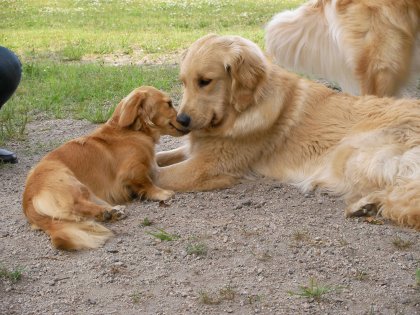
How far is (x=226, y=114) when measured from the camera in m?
5.86

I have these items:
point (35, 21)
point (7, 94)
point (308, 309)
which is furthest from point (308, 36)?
point (35, 21)

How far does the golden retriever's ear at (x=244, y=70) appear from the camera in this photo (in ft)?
18.7

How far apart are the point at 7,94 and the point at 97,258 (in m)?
2.96

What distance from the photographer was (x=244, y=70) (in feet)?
18.7

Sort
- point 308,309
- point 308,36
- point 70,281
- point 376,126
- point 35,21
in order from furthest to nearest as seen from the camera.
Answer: point 35,21 → point 308,36 → point 376,126 → point 70,281 → point 308,309

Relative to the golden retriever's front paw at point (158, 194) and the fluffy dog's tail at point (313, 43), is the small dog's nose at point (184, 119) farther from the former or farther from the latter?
the fluffy dog's tail at point (313, 43)

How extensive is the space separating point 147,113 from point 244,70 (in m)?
0.86

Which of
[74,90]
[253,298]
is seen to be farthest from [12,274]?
[74,90]

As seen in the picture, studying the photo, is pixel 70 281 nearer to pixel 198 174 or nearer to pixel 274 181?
pixel 198 174

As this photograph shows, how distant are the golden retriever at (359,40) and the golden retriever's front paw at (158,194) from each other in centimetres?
246

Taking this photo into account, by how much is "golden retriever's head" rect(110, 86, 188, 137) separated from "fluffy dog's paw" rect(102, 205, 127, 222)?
0.88m

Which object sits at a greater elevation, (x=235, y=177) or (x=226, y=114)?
(x=226, y=114)

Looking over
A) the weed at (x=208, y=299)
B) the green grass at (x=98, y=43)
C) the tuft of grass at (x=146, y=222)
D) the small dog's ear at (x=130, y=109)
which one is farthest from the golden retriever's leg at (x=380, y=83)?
the weed at (x=208, y=299)

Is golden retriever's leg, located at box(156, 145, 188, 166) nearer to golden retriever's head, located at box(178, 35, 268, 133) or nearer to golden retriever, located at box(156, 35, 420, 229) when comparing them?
golden retriever, located at box(156, 35, 420, 229)
